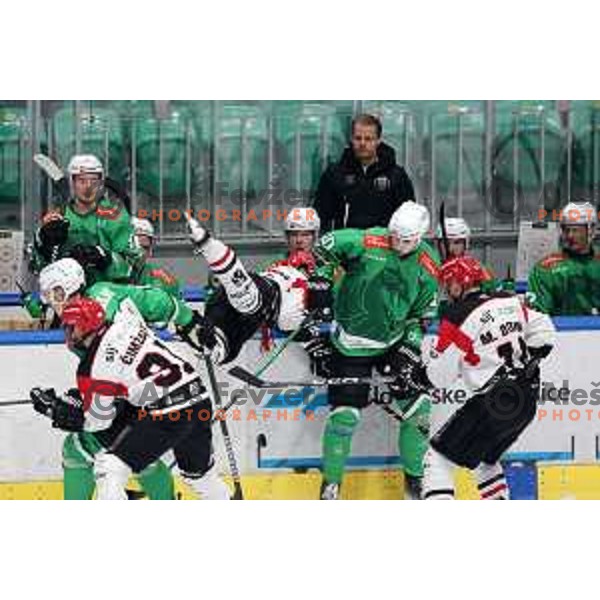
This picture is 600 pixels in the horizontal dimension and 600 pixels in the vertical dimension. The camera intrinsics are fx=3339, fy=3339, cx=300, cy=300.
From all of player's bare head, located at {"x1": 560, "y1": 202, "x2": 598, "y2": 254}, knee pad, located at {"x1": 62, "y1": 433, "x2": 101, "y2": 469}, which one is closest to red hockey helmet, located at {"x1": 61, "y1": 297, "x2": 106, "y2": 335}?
knee pad, located at {"x1": 62, "y1": 433, "x2": 101, "y2": 469}

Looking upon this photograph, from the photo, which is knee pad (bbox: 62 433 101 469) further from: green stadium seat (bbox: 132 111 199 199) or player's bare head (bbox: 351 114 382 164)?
player's bare head (bbox: 351 114 382 164)

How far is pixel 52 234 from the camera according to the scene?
11.4m

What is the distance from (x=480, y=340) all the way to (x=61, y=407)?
143 centimetres

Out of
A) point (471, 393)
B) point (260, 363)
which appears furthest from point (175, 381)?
point (471, 393)

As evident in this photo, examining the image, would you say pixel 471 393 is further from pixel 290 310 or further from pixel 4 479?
pixel 4 479

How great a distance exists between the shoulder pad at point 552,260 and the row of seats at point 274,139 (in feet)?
1.07

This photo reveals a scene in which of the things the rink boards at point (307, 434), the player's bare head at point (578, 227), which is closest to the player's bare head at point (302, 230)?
the rink boards at point (307, 434)

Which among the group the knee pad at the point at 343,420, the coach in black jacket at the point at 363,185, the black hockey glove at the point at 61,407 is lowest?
the knee pad at the point at 343,420

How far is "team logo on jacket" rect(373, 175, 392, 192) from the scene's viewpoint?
11445 mm

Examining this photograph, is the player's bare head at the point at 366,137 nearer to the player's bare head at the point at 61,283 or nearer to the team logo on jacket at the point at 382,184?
the team logo on jacket at the point at 382,184

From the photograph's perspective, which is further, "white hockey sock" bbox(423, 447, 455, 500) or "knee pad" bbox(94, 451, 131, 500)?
"white hockey sock" bbox(423, 447, 455, 500)

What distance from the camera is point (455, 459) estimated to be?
11.3m

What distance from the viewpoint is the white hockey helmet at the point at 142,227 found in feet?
37.9

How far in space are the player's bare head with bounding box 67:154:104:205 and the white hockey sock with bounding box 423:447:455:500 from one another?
1.45 m
